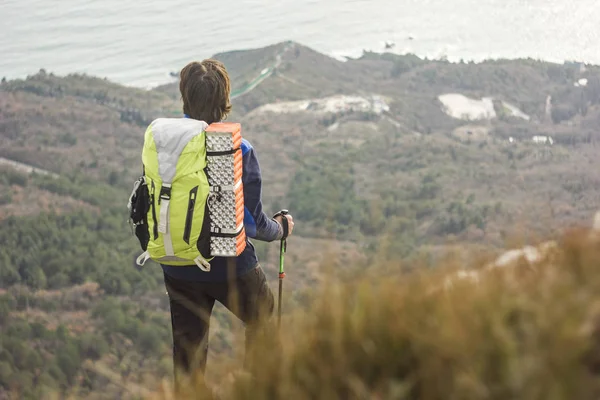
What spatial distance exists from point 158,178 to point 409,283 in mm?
1147

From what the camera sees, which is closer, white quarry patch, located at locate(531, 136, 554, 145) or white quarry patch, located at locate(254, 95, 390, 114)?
white quarry patch, located at locate(531, 136, 554, 145)

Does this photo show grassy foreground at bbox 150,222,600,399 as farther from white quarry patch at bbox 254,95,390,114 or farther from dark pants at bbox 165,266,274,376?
white quarry patch at bbox 254,95,390,114

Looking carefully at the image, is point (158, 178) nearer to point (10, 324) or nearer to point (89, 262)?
point (10, 324)

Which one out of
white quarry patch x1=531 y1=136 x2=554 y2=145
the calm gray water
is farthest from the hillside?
the calm gray water

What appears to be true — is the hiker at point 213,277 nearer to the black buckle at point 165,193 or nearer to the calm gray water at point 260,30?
the black buckle at point 165,193

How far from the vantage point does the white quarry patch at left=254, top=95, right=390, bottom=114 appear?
52.5 meters

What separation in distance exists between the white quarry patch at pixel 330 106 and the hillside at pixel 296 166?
0.59 ft

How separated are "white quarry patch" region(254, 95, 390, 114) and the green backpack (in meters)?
49.3

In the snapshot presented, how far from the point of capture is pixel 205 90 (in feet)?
10.4

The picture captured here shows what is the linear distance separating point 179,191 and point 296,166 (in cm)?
4126

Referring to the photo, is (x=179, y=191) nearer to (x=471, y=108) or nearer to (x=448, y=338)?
(x=448, y=338)

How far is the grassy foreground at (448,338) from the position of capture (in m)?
1.86

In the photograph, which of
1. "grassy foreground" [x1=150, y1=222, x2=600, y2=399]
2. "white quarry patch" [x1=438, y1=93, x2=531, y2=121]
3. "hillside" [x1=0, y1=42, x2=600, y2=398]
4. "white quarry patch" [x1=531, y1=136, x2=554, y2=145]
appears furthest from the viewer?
"white quarry patch" [x1=438, y1=93, x2=531, y2=121]

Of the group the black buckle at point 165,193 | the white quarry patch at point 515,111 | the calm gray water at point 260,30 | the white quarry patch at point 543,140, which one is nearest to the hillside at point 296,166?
the white quarry patch at point 515,111
